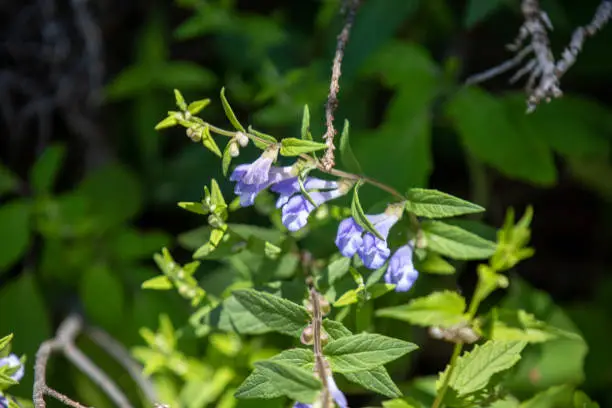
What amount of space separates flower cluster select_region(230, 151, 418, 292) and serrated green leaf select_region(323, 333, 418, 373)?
0.48 ft

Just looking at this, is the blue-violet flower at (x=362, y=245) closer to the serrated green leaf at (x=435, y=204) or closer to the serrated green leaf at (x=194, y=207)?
the serrated green leaf at (x=435, y=204)

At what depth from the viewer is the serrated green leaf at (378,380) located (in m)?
1.30

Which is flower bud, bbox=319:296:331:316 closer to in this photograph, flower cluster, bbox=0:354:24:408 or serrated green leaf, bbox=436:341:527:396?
serrated green leaf, bbox=436:341:527:396

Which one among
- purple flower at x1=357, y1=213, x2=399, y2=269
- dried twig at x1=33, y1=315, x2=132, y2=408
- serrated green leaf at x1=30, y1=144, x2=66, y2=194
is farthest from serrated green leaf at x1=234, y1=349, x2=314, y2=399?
serrated green leaf at x1=30, y1=144, x2=66, y2=194

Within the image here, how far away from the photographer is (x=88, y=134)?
2688 millimetres

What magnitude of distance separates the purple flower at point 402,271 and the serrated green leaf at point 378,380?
19 centimetres

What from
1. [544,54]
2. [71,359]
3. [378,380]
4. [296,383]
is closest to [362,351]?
[378,380]

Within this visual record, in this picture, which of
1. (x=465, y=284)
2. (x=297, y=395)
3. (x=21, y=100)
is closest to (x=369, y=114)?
(x=465, y=284)

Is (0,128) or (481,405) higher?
(0,128)

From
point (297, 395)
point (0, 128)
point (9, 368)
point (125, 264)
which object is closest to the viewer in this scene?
point (297, 395)

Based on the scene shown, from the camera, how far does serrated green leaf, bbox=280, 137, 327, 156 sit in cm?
127

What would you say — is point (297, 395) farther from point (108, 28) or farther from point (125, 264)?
point (108, 28)

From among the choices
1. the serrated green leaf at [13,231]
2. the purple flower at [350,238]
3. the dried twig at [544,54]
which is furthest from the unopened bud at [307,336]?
the serrated green leaf at [13,231]

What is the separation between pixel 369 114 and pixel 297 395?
4.92ft
